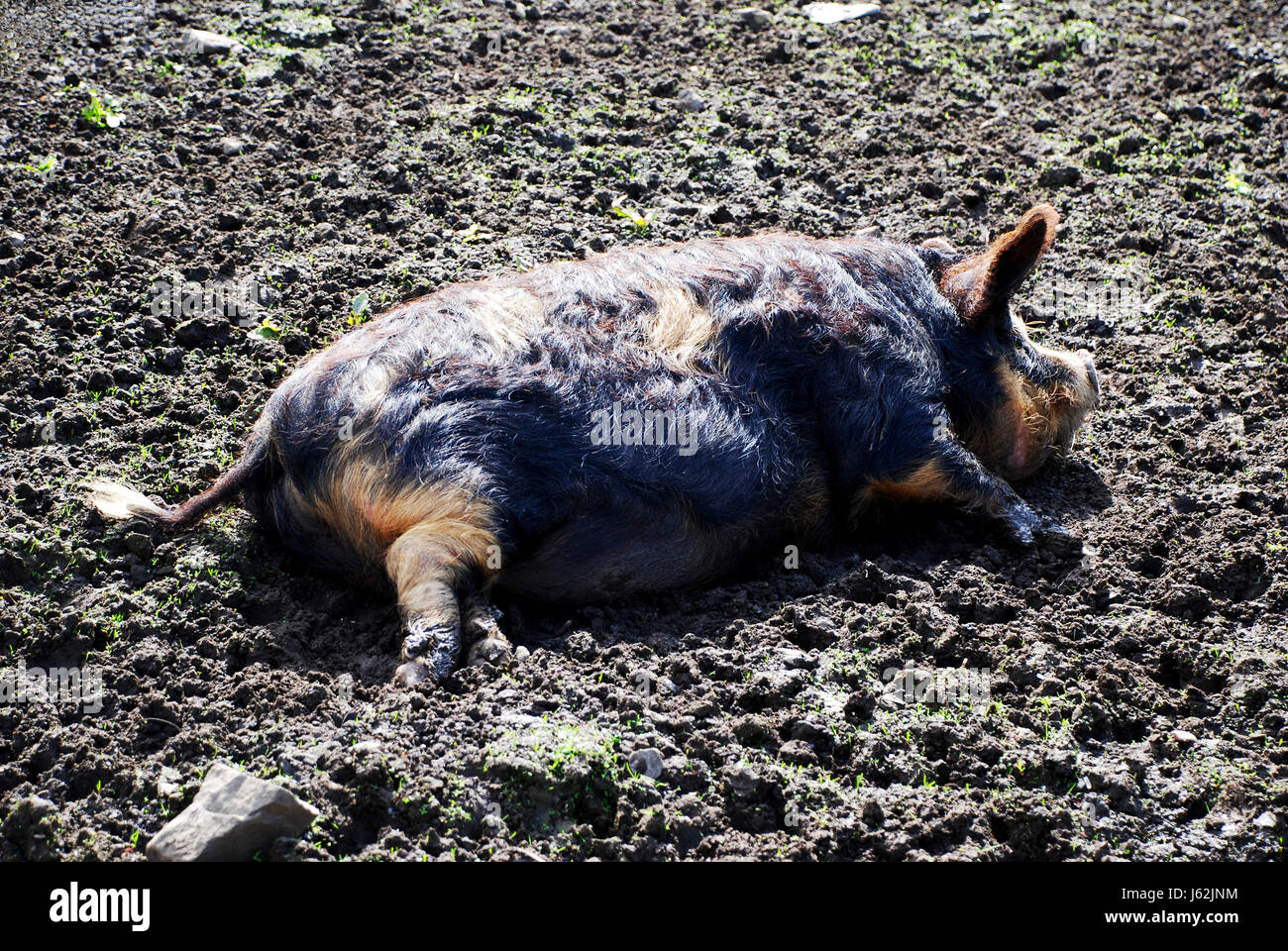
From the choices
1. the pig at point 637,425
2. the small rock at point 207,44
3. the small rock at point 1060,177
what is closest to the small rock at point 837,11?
the small rock at point 1060,177

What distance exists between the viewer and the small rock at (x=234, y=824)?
306cm

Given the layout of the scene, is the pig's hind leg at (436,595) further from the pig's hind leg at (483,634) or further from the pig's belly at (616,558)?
the pig's belly at (616,558)

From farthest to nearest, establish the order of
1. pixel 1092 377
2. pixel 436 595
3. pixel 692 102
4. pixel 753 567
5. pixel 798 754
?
pixel 692 102 < pixel 1092 377 < pixel 753 567 < pixel 436 595 < pixel 798 754

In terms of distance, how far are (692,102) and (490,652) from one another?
4559mm

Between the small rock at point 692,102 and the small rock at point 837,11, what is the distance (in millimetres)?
1527

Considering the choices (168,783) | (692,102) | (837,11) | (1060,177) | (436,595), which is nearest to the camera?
(168,783)

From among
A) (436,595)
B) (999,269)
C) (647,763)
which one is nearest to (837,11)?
(999,269)

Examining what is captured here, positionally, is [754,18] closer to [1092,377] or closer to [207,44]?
[207,44]

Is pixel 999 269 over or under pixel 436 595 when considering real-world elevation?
over

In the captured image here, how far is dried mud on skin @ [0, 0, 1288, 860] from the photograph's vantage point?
3.38 metres

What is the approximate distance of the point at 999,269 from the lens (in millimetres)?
4844

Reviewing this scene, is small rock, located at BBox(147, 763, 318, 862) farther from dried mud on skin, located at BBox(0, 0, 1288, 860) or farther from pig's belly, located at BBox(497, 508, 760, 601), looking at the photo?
pig's belly, located at BBox(497, 508, 760, 601)

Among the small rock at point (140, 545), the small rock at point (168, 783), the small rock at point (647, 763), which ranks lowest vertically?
the small rock at point (168, 783)

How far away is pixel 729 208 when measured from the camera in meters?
6.47
